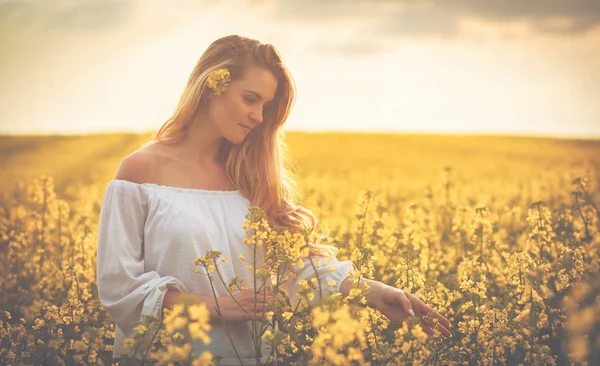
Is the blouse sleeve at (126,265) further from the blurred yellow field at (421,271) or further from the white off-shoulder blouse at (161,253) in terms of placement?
the blurred yellow field at (421,271)

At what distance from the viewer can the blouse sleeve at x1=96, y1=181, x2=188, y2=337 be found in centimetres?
300

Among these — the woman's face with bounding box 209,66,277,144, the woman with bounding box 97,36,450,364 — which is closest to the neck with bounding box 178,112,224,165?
the woman with bounding box 97,36,450,364

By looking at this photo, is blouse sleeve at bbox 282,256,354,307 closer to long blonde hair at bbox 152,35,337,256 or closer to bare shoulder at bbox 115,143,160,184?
long blonde hair at bbox 152,35,337,256

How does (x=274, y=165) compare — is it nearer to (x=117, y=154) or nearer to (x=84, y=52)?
(x=84, y=52)

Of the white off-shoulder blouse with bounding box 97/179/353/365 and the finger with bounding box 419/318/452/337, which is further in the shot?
the white off-shoulder blouse with bounding box 97/179/353/365

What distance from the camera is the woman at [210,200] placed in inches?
120

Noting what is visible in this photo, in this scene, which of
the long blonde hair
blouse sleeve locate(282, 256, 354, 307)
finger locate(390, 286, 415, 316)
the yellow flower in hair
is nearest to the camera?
finger locate(390, 286, 415, 316)

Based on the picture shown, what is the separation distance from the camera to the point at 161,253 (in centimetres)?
321

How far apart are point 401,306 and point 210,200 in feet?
3.70

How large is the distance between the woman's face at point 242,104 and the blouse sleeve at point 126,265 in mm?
542

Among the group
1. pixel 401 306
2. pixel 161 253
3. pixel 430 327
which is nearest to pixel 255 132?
pixel 161 253

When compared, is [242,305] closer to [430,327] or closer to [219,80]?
[430,327]

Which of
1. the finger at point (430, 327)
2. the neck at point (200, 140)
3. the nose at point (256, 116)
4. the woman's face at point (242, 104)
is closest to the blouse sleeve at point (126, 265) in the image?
the neck at point (200, 140)

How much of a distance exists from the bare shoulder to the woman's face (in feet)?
1.27
